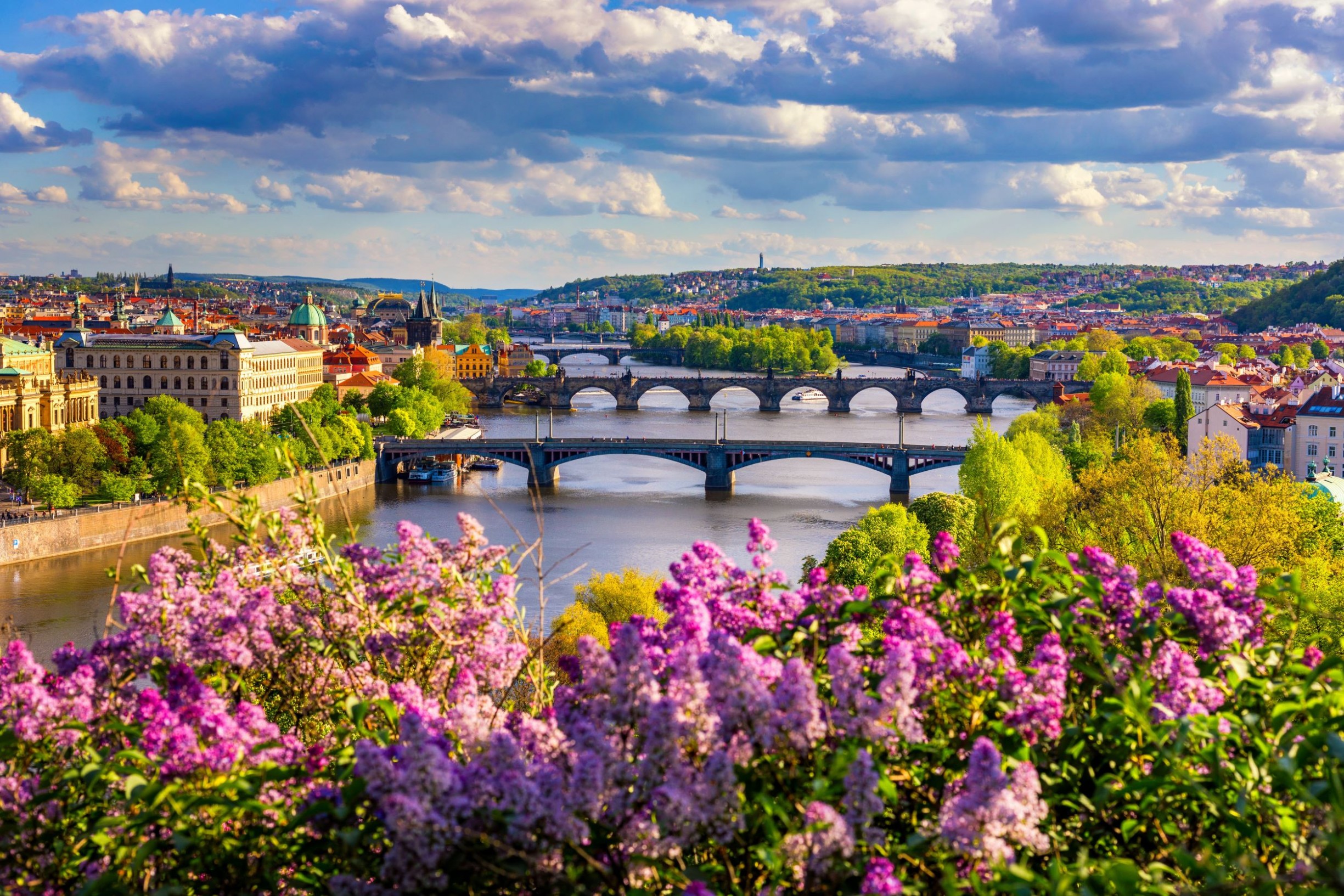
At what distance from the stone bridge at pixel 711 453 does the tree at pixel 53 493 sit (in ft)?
31.6

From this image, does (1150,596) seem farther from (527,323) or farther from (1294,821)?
(527,323)

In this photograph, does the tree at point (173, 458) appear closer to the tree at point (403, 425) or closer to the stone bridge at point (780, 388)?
the tree at point (403, 425)

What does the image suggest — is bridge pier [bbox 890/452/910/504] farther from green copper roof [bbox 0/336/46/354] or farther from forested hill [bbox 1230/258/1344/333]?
forested hill [bbox 1230/258/1344/333]

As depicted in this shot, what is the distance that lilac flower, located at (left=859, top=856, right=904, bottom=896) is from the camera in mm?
2490

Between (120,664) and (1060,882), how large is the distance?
1.99 m

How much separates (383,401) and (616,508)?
56.1ft

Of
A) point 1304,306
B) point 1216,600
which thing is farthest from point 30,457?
point 1304,306

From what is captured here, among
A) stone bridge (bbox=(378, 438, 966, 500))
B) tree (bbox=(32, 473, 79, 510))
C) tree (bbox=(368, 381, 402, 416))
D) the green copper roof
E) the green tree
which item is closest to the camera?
tree (bbox=(32, 473, 79, 510))

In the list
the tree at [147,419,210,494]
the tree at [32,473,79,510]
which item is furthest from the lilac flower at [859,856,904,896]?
the tree at [147,419,210,494]

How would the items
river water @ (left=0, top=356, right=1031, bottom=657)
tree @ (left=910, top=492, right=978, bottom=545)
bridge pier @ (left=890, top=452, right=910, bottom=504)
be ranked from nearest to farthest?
river water @ (left=0, top=356, right=1031, bottom=657), tree @ (left=910, top=492, right=978, bottom=545), bridge pier @ (left=890, top=452, right=910, bottom=504)

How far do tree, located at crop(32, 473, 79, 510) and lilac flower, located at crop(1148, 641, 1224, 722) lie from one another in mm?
24925

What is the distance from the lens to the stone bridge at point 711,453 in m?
33.9

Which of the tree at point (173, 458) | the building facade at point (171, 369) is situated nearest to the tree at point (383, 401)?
the building facade at point (171, 369)

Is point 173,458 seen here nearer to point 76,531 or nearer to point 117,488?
point 117,488
